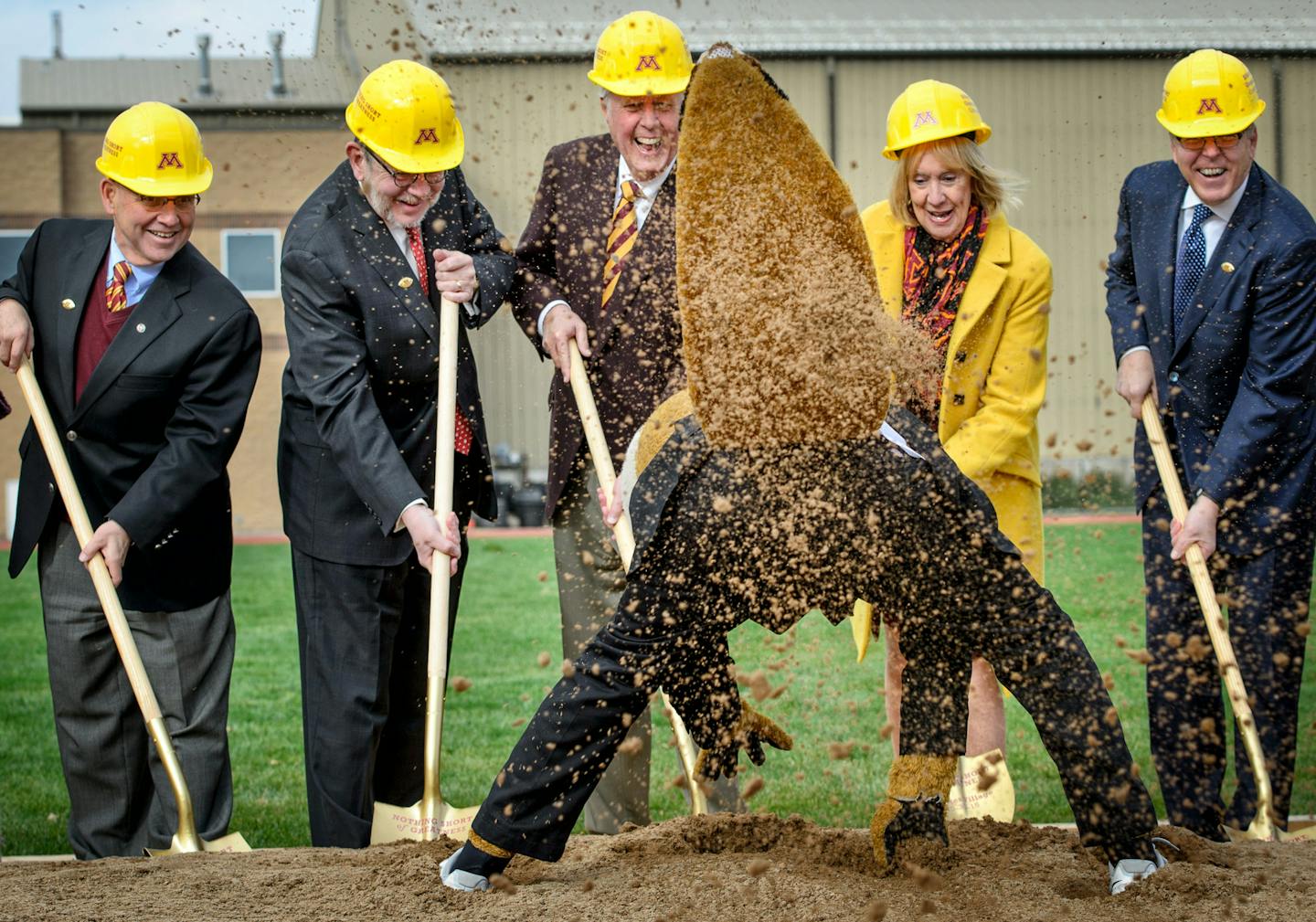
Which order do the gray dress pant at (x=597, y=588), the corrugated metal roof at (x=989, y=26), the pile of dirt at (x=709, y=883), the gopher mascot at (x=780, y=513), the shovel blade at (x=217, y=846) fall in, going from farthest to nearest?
the corrugated metal roof at (x=989, y=26) → the gray dress pant at (x=597, y=588) → the shovel blade at (x=217, y=846) → the pile of dirt at (x=709, y=883) → the gopher mascot at (x=780, y=513)

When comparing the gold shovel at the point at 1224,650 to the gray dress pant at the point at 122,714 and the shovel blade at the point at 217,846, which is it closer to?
the shovel blade at the point at 217,846

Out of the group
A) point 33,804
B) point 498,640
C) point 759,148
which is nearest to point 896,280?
point 759,148

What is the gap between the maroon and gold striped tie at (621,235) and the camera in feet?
15.9

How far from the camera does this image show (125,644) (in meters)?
4.61

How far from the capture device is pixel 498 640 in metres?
9.38

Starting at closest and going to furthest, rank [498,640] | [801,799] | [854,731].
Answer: [801,799] → [854,731] → [498,640]

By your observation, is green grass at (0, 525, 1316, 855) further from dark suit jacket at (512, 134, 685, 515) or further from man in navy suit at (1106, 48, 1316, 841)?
dark suit jacket at (512, 134, 685, 515)

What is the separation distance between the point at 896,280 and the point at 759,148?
144 cm

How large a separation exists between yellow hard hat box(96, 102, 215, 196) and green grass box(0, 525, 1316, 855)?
5.58 feet

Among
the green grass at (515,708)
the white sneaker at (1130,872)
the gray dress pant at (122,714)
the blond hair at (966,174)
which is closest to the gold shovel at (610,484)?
the green grass at (515,708)

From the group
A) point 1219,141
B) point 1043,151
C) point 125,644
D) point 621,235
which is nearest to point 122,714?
point 125,644

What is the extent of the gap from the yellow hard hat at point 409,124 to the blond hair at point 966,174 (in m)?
1.35

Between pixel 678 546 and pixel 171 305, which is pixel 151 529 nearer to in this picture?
pixel 171 305

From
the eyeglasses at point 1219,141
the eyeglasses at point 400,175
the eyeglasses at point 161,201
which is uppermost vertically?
the eyeglasses at point 1219,141
